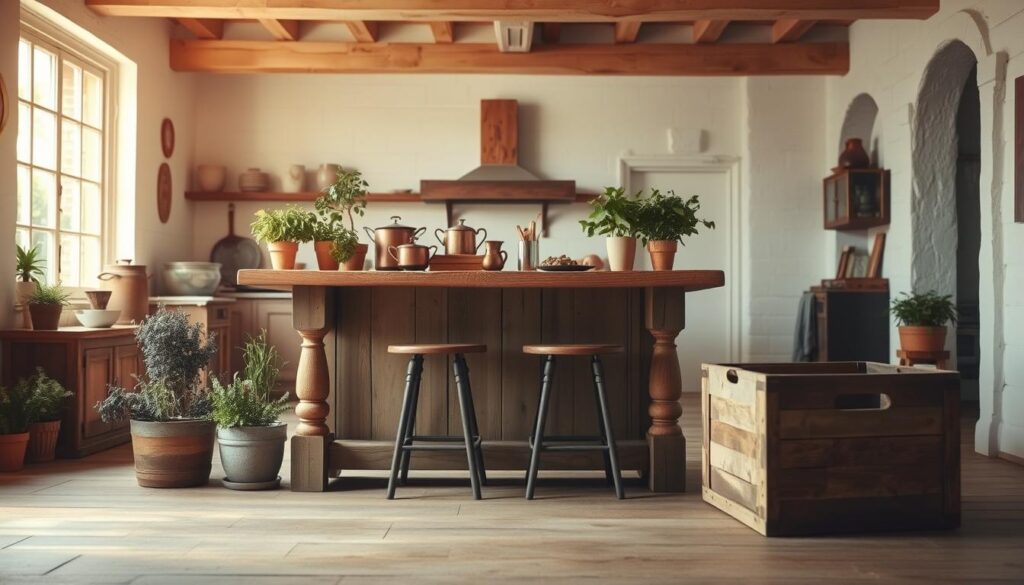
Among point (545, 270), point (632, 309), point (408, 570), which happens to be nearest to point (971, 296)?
point (632, 309)

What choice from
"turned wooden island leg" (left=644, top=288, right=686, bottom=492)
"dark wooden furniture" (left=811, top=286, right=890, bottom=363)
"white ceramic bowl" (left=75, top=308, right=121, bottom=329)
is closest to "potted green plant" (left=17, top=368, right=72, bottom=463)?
"white ceramic bowl" (left=75, top=308, right=121, bottom=329)

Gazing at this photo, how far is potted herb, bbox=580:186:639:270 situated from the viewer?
12.9 feet

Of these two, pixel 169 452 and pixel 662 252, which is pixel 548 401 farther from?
pixel 169 452

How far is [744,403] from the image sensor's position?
10.8 ft

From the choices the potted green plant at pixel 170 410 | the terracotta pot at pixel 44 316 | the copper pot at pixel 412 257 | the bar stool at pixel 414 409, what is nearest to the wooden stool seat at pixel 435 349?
the bar stool at pixel 414 409

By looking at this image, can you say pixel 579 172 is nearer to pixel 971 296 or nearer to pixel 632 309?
pixel 971 296

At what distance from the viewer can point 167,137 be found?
7.16 meters

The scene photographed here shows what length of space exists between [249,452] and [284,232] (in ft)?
2.97

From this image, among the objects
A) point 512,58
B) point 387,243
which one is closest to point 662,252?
point 387,243

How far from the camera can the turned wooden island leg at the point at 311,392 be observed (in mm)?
3857

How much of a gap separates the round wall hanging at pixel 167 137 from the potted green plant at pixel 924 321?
5143 mm

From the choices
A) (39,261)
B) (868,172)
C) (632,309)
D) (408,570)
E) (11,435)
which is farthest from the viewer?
(868,172)

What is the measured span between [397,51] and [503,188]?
1.31 meters

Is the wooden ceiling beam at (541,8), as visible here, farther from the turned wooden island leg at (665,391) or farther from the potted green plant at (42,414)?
the turned wooden island leg at (665,391)
